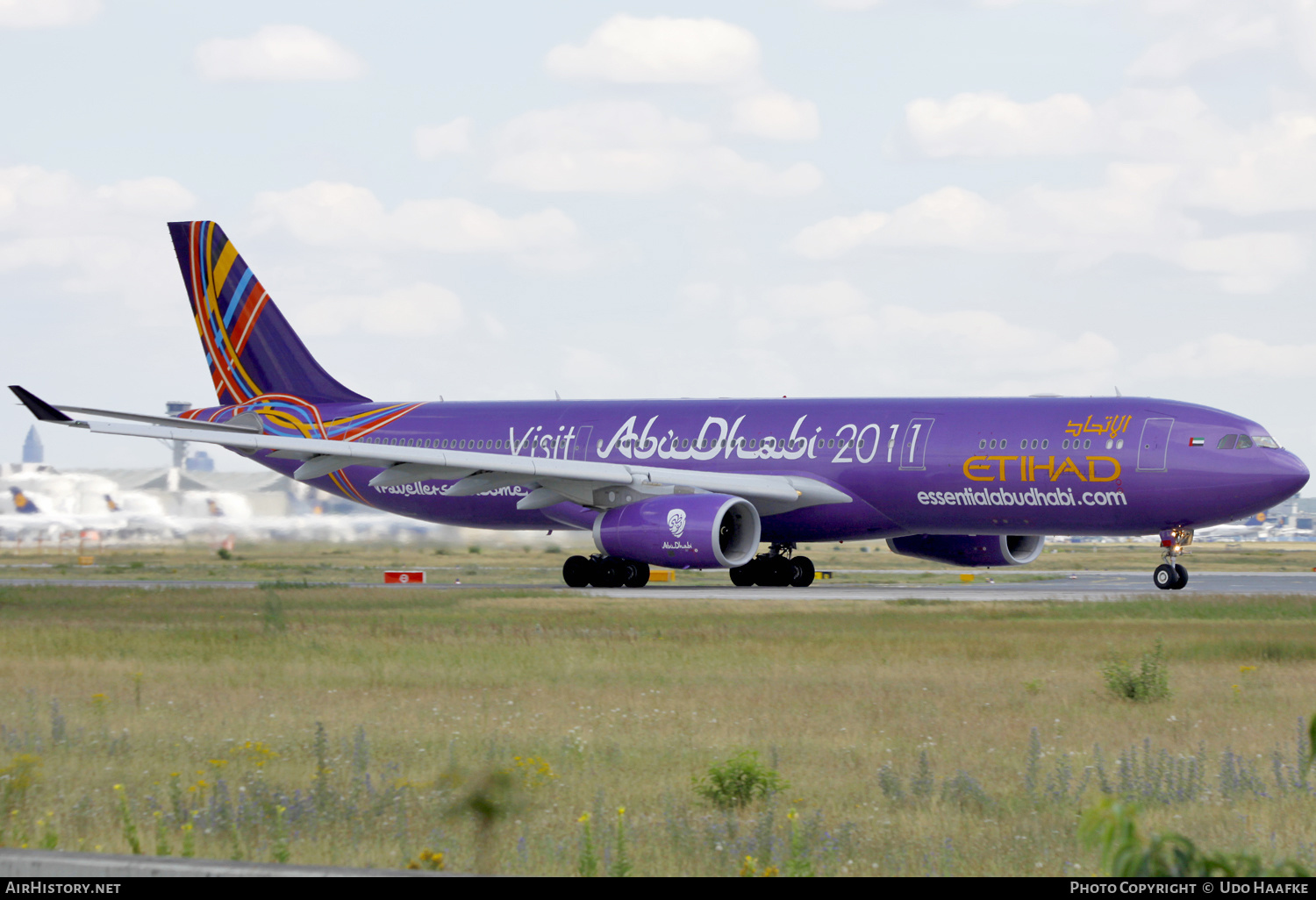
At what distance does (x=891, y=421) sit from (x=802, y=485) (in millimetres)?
2205

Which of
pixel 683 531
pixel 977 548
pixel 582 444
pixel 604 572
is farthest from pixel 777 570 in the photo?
pixel 683 531

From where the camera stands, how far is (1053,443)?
27.8 meters

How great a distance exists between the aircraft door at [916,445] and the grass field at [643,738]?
319 inches

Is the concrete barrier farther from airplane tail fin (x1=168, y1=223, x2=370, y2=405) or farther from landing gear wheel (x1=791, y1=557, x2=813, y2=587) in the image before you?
airplane tail fin (x1=168, y1=223, x2=370, y2=405)

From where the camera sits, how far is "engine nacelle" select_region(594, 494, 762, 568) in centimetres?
2781

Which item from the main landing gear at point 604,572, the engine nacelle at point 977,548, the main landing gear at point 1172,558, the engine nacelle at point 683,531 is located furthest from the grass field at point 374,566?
the main landing gear at point 1172,558

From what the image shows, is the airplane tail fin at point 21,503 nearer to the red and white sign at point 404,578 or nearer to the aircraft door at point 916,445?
the red and white sign at point 404,578

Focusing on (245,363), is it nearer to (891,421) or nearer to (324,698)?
(891,421)

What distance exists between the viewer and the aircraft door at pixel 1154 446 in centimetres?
2716

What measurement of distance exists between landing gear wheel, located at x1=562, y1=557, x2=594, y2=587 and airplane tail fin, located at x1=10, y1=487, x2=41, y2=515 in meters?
25.0

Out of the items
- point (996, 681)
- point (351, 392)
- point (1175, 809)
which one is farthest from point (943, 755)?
point (351, 392)

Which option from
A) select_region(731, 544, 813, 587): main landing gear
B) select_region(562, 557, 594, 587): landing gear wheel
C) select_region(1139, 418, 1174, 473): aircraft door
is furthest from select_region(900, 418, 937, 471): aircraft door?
select_region(562, 557, 594, 587): landing gear wheel

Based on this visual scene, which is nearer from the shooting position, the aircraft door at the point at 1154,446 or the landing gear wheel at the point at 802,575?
the aircraft door at the point at 1154,446

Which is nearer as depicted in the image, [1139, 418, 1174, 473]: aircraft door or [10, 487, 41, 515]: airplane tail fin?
[1139, 418, 1174, 473]: aircraft door
